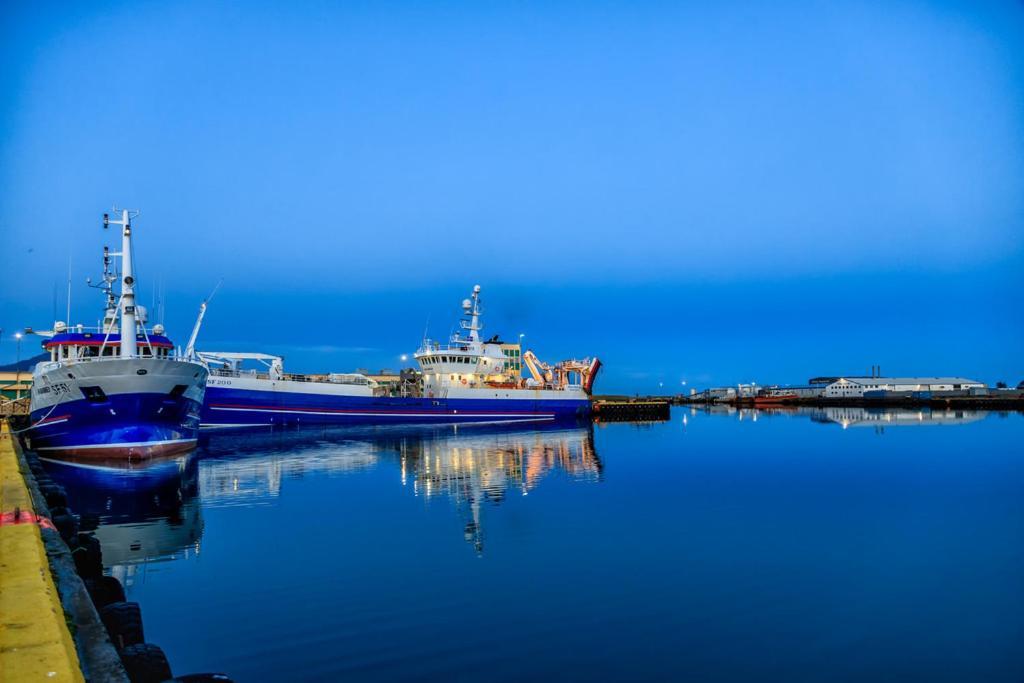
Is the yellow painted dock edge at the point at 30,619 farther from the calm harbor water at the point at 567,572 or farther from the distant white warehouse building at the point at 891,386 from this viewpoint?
the distant white warehouse building at the point at 891,386

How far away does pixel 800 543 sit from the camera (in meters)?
14.1

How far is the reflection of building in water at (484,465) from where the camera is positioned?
2014 cm

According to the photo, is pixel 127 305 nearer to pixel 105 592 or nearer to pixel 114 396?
pixel 114 396

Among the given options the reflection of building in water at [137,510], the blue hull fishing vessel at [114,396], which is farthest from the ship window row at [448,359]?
the reflection of building in water at [137,510]

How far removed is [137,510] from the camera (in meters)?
17.2

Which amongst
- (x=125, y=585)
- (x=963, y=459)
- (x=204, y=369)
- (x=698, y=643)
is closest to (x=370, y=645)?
(x=698, y=643)

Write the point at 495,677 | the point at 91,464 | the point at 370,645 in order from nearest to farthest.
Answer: the point at 495,677 → the point at 370,645 → the point at 91,464

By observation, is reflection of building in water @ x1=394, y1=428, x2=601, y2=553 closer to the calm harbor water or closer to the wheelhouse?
the calm harbor water

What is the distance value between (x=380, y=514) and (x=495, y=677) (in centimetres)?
1022

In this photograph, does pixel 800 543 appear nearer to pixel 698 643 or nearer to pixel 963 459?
pixel 698 643

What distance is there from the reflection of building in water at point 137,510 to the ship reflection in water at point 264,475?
23mm

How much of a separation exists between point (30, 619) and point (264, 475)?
65.4ft

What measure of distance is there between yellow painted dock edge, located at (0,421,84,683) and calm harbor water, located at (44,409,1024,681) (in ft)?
6.74

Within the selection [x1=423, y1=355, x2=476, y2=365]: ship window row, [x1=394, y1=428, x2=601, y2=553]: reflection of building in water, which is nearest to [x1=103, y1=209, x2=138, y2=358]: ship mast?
[x1=394, y1=428, x2=601, y2=553]: reflection of building in water
